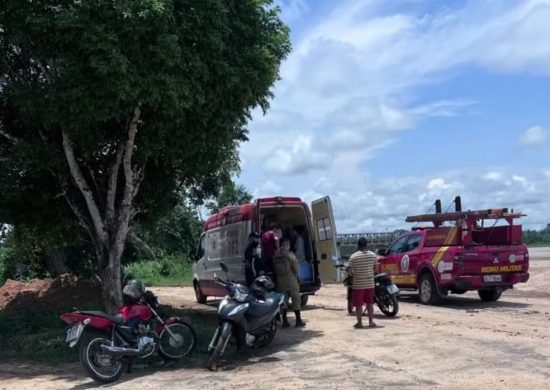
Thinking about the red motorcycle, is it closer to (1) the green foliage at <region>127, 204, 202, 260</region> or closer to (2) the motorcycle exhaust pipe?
(2) the motorcycle exhaust pipe

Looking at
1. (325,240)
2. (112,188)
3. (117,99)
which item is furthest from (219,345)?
(325,240)

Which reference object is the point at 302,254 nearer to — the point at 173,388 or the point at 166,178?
the point at 166,178

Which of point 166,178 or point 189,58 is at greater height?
point 189,58

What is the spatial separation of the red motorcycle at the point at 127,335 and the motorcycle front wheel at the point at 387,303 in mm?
5019

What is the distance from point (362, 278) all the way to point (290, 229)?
3.60 meters

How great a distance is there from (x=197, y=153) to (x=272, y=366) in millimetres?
5002

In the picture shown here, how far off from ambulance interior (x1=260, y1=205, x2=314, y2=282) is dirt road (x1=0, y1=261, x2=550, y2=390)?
89.9 inches

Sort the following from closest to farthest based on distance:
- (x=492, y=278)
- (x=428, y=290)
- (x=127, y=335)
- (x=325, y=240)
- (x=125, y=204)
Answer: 1. (x=127, y=335)
2. (x=125, y=204)
3. (x=325, y=240)
4. (x=492, y=278)
5. (x=428, y=290)

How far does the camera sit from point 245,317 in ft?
31.9

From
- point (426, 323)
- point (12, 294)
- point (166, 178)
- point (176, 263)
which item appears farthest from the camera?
point (176, 263)

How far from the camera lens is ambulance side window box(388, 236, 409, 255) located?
58.9 feet

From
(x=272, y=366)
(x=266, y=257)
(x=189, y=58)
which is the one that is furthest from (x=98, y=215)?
(x=272, y=366)

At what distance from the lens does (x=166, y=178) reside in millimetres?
14523

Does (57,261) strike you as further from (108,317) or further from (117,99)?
(108,317)
